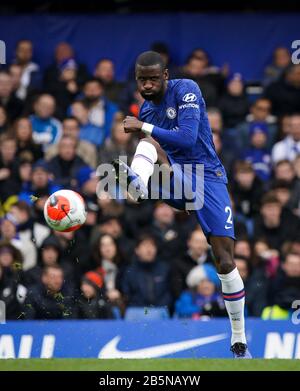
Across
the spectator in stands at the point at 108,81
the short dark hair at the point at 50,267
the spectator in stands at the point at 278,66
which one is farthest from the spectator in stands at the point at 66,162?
→ the spectator in stands at the point at 278,66

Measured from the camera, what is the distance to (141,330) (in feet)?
38.4

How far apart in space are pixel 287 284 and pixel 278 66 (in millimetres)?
5288

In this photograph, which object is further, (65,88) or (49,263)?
(65,88)

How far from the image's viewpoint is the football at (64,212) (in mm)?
10078

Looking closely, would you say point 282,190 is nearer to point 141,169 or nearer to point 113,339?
point 113,339

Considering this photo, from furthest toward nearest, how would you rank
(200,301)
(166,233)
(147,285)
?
(166,233) < (147,285) < (200,301)

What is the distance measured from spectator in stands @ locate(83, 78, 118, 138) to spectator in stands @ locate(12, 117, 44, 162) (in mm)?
1085

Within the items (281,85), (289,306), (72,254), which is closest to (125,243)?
(72,254)

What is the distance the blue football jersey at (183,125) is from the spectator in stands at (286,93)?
21.4ft

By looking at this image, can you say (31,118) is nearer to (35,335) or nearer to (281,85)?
(281,85)

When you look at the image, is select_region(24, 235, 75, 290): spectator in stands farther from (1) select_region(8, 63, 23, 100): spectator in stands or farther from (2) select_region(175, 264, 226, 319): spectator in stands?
(1) select_region(8, 63, 23, 100): spectator in stands

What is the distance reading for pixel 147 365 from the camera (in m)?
10.0

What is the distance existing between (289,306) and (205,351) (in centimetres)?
172

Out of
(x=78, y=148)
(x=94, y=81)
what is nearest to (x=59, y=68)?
(x=94, y=81)
